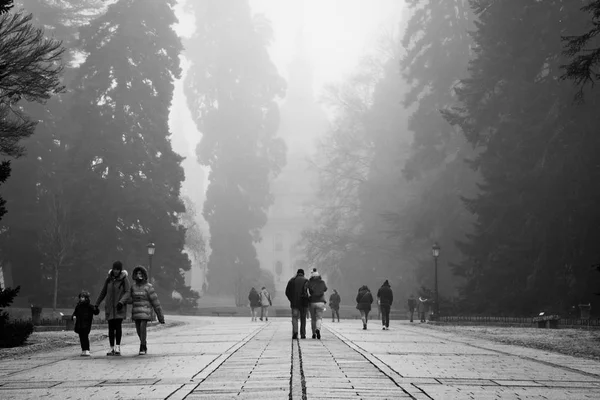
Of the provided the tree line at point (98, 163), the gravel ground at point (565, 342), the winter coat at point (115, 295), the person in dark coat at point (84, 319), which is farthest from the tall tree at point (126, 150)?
the winter coat at point (115, 295)

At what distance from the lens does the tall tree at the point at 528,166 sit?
3134cm

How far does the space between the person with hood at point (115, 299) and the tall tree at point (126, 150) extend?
31.3 metres

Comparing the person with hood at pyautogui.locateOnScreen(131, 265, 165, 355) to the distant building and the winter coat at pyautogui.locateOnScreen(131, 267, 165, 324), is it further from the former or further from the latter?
the distant building

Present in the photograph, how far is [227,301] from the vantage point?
6775cm

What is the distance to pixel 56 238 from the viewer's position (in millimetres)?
43406

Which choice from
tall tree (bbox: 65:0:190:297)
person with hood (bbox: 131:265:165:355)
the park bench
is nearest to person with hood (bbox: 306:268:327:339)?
person with hood (bbox: 131:265:165:355)

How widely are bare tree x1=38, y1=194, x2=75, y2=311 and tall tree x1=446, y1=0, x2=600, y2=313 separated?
20.5 m

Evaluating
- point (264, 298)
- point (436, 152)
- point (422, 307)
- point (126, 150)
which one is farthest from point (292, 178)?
point (422, 307)

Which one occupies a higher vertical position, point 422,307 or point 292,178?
point 292,178

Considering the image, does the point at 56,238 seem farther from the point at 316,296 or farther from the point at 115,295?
the point at 115,295

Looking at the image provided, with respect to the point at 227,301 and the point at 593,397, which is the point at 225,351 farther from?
the point at 227,301

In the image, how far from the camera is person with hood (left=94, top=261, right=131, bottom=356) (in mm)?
15047

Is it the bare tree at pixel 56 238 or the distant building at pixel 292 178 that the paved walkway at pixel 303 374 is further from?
the distant building at pixel 292 178

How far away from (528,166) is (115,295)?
23.6m
